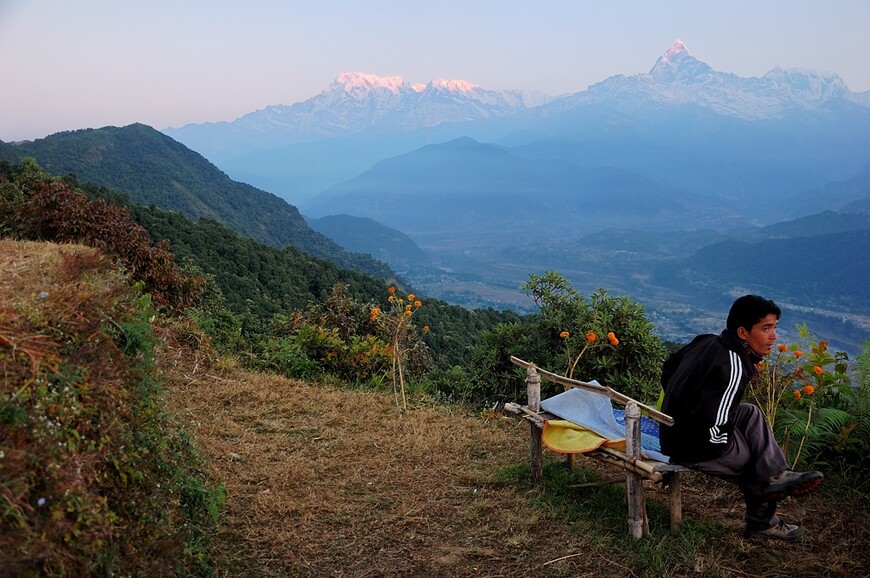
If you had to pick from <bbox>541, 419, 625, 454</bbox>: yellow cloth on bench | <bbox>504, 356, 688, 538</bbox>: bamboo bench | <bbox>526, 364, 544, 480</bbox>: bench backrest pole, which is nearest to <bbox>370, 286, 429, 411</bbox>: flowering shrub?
<bbox>526, 364, 544, 480</bbox>: bench backrest pole

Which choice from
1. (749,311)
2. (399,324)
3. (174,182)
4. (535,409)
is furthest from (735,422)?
(174,182)

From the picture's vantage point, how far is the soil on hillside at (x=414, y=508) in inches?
139

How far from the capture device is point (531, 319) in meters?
7.82

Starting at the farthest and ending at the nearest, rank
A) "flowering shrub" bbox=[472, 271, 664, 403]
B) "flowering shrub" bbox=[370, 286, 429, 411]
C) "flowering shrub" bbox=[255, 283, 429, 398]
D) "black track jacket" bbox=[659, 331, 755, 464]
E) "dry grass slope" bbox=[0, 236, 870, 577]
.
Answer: "flowering shrub" bbox=[255, 283, 429, 398]
"flowering shrub" bbox=[370, 286, 429, 411]
"flowering shrub" bbox=[472, 271, 664, 403]
"dry grass slope" bbox=[0, 236, 870, 577]
"black track jacket" bbox=[659, 331, 755, 464]

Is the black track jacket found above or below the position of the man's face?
below

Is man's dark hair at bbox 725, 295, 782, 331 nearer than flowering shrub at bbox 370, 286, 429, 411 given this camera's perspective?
Yes

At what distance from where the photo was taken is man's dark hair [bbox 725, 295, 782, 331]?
345cm

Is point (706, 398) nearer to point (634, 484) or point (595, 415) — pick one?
Result: point (634, 484)

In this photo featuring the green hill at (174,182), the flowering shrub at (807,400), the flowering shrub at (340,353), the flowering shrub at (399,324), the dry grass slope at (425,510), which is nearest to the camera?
the dry grass slope at (425,510)

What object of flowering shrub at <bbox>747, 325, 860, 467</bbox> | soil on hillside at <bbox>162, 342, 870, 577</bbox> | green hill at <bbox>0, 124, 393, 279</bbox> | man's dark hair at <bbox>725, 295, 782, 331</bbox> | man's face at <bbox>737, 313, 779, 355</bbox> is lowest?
soil on hillside at <bbox>162, 342, 870, 577</bbox>

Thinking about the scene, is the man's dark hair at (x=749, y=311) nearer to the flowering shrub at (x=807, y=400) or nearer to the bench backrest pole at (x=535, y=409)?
the flowering shrub at (x=807, y=400)

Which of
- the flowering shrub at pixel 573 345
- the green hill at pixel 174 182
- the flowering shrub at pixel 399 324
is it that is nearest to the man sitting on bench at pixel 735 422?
the flowering shrub at pixel 573 345

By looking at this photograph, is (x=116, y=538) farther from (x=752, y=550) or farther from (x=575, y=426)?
(x=752, y=550)

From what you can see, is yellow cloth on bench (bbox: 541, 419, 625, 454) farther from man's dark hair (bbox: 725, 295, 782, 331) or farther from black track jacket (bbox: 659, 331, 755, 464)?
man's dark hair (bbox: 725, 295, 782, 331)
